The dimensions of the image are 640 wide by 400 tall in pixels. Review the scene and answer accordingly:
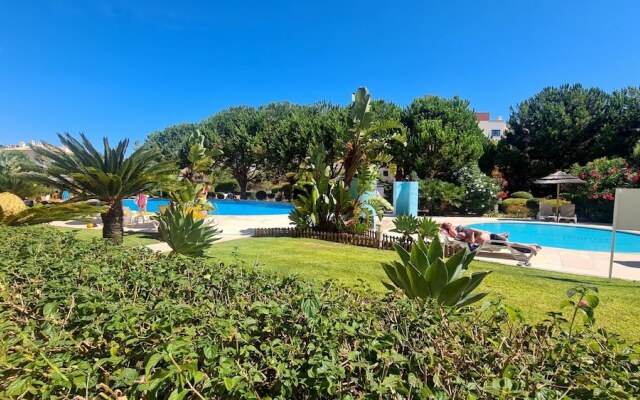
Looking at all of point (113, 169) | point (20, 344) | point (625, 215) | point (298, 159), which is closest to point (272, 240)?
point (113, 169)

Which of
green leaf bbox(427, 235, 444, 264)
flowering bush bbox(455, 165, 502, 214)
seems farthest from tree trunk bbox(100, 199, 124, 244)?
flowering bush bbox(455, 165, 502, 214)

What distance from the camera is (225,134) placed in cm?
4425

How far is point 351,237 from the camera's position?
1202 cm

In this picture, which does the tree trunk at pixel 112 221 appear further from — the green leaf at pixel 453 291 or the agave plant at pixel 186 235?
the green leaf at pixel 453 291

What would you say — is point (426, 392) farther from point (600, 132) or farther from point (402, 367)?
point (600, 132)

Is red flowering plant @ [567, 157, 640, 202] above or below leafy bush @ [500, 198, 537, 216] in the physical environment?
above

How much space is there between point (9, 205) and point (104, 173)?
1.54m

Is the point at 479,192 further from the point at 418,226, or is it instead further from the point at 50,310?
the point at 50,310

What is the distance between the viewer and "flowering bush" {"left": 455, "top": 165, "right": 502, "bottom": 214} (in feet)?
87.1

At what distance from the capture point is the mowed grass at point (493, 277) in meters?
5.36

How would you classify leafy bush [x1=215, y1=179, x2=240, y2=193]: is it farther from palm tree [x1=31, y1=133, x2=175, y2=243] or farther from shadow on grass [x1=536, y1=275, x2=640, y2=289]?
shadow on grass [x1=536, y1=275, x2=640, y2=289]

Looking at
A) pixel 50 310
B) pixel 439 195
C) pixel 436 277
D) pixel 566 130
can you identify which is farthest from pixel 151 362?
pixel 566 130

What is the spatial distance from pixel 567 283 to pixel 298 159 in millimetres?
30643

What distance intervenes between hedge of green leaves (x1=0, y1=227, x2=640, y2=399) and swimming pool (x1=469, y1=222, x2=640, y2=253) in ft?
50.3
